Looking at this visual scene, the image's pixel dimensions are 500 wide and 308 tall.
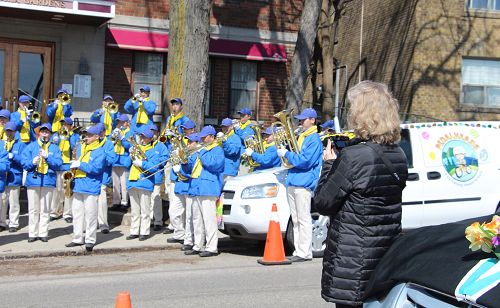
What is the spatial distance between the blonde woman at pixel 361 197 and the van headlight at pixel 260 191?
602cm

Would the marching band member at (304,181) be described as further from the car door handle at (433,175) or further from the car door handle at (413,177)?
the car door handle at (433,175)

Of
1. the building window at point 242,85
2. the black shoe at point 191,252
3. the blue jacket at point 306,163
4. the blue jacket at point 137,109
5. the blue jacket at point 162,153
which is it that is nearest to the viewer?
the blue jacket at point 306,163

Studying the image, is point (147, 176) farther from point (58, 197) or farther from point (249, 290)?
point (249, 290)

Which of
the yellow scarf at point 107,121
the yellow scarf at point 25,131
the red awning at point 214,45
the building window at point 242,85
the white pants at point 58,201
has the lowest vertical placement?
the white pants at point 58,201

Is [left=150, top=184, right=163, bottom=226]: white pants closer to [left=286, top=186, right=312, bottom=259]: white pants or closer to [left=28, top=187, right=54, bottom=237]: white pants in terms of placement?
[left=28, top=187, right=54, bottom=237]: white pants

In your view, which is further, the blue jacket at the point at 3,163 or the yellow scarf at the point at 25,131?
the yellow scarf at the point at 25,131

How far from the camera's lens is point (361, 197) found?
159 inches

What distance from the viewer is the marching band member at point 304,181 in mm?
9656

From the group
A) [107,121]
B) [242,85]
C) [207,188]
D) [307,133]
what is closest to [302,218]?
[307,133]

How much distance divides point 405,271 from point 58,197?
11.0 m

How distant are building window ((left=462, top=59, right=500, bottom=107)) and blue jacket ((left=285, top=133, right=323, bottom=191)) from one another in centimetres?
1367

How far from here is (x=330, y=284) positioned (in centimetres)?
398

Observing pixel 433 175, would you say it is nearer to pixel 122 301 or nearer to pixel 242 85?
pixel 122 301

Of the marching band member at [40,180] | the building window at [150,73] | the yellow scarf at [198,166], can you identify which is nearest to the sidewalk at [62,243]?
the marching band member at [40,180]
